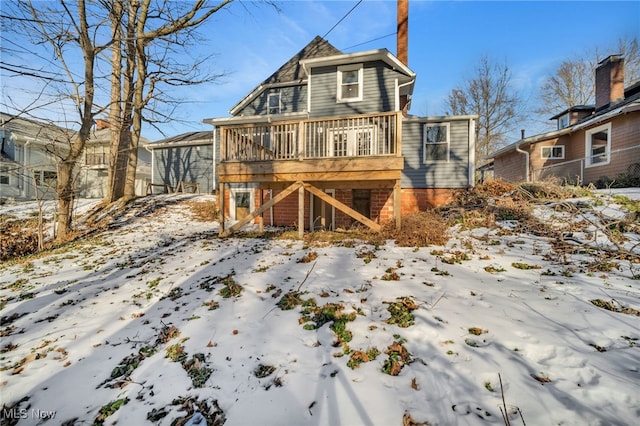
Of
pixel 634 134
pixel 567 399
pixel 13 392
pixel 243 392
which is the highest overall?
pixel 634 134

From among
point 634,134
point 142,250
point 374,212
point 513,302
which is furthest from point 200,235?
point 634,134

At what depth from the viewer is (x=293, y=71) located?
43.7 ft

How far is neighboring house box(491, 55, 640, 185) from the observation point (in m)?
10.1

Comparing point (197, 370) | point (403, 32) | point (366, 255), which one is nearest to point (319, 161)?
point (366, 255)

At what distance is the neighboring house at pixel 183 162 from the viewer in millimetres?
17188

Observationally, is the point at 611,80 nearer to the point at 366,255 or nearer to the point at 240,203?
the point at 366,255

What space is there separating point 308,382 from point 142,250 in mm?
6609

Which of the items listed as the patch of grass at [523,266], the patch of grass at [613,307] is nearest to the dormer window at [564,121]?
the patch of grass at [523,266]

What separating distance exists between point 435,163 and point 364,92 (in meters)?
4.12

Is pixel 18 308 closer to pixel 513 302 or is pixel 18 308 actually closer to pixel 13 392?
pixel 13 392

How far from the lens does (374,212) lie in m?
10.4

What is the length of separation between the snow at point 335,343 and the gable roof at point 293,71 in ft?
34.4

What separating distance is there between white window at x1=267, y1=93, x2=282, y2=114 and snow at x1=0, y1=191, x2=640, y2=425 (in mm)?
9945

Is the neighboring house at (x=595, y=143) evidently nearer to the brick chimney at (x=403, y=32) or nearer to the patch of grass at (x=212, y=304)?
the brick chimney at (x=403, y=32)
